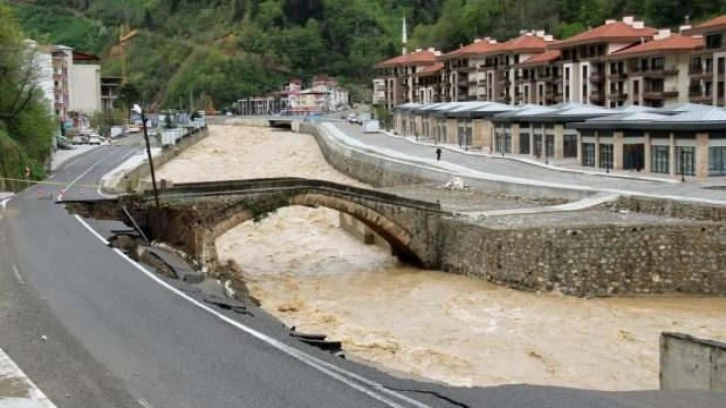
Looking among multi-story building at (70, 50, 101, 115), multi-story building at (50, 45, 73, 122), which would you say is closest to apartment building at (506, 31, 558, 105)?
multi-story building at (50, 45, 73, 122)

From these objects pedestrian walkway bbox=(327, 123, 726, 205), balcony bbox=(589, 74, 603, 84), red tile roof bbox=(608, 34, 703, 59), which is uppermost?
red tile roof bbox=(608, 34, 703, 59)

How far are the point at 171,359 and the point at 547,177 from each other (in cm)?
3236

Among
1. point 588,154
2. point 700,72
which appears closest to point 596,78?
→ point 700,72

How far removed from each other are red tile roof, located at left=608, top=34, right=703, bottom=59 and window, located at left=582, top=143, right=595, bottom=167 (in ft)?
53.5

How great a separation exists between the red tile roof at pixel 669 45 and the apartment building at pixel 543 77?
12.0m

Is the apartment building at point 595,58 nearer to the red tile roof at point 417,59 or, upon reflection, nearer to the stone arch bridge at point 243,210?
the red tile roof at point 417,59

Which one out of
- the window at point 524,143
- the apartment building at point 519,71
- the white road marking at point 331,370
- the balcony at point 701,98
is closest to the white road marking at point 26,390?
the white road marking at point 331,370

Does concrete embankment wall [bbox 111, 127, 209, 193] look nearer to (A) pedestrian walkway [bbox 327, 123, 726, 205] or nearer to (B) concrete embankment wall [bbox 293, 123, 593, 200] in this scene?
(B) concrete embankment wall [bbox 293, 123, 593, 200]

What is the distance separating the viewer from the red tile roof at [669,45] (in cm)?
6181

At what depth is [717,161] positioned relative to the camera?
40.3m

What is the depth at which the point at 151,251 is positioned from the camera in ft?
85.3

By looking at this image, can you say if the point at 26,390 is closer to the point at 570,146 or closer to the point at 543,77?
the point at 570,146

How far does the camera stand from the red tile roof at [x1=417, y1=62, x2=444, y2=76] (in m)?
105

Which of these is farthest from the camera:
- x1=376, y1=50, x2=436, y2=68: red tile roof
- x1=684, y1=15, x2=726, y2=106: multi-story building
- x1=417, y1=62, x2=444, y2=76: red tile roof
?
x1=376, y1=50, x2=436, y2=68: red tile roof
